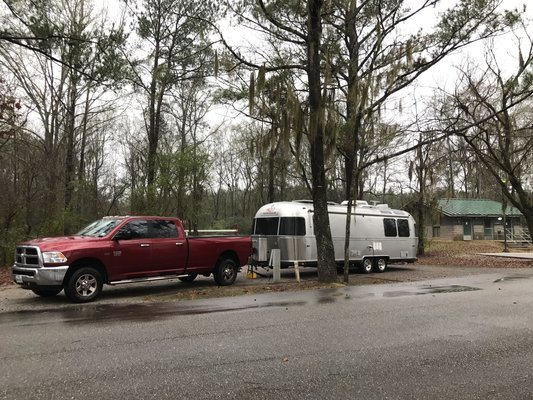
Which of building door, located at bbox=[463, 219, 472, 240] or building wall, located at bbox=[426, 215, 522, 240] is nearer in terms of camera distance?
building wall, located at bbox=[426, 215, 522, 240]

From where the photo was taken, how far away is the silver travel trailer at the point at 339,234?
1734 centimetres

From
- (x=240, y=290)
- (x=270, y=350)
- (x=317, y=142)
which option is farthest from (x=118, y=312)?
(x=317, y=142)

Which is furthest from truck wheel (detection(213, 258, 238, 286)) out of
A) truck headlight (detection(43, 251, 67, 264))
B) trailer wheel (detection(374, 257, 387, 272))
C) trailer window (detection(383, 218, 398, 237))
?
trailer window (detection(383, 218, 398, 237))

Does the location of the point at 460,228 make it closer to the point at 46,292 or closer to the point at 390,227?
the point at 390,227

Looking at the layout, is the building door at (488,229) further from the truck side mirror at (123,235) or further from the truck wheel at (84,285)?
the truck wheel at (84,285)

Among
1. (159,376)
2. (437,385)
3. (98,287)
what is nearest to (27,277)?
(98,287)

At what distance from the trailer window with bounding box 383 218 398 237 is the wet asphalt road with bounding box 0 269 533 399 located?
34.2ft

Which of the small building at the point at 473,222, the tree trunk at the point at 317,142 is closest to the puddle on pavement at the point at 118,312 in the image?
the tree trunk at the point at 317,142

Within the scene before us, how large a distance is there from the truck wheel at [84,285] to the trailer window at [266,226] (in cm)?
785

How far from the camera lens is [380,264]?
20.6m

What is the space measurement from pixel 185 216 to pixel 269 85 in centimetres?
1334

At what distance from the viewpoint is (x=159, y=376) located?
5.09 metres

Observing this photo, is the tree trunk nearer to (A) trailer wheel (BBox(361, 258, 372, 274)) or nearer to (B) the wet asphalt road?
(B) the wet asphalt road

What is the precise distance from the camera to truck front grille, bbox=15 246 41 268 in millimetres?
10440
